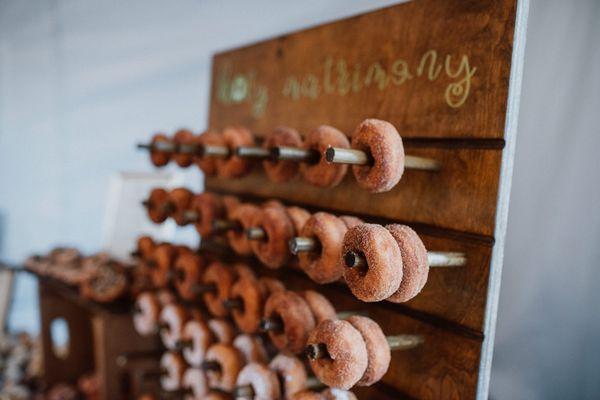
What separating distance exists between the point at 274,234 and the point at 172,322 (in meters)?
0.75

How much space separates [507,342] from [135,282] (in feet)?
5.60

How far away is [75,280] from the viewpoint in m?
2.50

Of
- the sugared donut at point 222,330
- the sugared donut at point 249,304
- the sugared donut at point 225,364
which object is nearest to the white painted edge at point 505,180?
the sugared donut at point 249,304

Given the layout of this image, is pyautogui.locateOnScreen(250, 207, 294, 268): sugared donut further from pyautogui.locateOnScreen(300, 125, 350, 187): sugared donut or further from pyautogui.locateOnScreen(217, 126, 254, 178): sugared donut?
pyautogui.locateOnScreen(217, 126, 254, 178): sugared donut

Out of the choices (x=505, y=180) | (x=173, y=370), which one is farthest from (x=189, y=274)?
(x=505, y=180)

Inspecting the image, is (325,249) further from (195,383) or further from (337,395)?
(195,383)

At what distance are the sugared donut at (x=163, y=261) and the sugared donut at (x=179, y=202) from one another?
0.19 meters

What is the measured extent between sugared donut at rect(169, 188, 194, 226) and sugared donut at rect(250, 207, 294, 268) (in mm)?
435

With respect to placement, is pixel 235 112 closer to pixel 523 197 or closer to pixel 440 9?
pixel 440 9

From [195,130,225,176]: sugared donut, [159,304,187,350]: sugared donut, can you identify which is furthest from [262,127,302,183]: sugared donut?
[159,304,187,350]: sugared donut

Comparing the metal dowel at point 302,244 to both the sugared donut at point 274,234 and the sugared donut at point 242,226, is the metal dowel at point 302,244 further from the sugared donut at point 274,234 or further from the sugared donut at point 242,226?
the sugared donut at point 242,226

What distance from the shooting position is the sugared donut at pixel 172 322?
1.76 metres

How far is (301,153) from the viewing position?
1186mm

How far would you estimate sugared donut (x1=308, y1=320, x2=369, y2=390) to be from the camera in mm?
945
